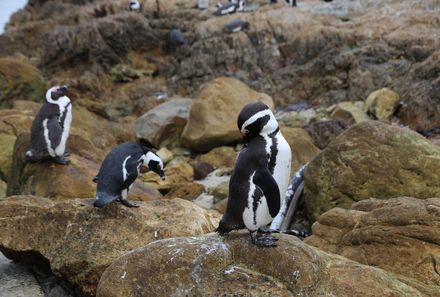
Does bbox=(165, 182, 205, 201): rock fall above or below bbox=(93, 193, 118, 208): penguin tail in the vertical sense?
below

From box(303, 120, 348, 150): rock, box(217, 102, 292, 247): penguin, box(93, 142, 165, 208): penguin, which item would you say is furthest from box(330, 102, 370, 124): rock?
box(217, 102, 292, 247): penguin

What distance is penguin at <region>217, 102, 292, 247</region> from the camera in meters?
4.68

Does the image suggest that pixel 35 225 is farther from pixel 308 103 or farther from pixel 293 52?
pixel 293 52

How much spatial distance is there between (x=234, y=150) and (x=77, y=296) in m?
8.78

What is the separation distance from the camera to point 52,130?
914 centimetres

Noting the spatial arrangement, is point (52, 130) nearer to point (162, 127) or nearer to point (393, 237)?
point (393, 237)

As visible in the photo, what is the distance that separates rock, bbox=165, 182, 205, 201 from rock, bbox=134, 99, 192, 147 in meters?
4.73

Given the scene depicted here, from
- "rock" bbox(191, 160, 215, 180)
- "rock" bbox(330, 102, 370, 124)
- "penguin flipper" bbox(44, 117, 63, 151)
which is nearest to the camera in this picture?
"penguin flipper" bbox(44, 117, 63, 151)

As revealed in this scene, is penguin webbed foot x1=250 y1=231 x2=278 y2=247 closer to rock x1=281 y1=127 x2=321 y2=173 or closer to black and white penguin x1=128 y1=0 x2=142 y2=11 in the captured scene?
rock x1=281 y1=127 x2=321 y2=173

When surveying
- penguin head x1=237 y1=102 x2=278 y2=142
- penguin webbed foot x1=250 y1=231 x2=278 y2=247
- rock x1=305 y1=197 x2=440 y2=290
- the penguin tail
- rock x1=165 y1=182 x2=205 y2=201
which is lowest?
rock x1=165 y1=182 x2=205 y2=201

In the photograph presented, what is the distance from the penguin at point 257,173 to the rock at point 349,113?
462 inches

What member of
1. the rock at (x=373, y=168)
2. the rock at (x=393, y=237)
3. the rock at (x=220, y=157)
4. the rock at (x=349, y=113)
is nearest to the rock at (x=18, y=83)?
the rock at (x=220, y=157)

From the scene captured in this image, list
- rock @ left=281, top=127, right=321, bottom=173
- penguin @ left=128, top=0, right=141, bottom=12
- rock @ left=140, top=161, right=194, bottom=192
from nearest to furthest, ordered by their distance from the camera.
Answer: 1. rock @ left=140, top=161, right=194, bottom=192
2. rock @ left=281, top=127, right=321, bottom=173
3. penguin @ left=128, top=0, right=141, bottom=12

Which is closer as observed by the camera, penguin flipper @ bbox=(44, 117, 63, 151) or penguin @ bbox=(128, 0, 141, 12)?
penguin flipper @ bbox=(44, 117, 63, 151)
